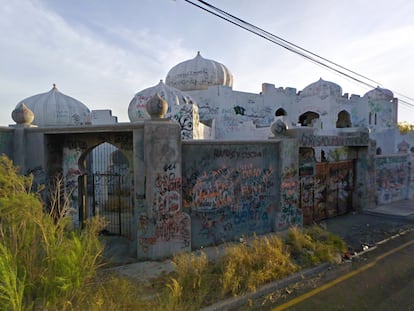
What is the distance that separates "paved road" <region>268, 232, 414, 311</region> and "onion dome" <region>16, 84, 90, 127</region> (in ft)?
53.3

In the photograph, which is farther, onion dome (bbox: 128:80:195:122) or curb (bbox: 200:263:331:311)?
onion dome (bbox: 128:80:195:122)

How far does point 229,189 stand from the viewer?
329 inches

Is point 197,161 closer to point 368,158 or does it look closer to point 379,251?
point 379,251

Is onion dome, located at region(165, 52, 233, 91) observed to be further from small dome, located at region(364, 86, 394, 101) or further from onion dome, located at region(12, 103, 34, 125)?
small dome, located at region(364, 86, 394, 101)

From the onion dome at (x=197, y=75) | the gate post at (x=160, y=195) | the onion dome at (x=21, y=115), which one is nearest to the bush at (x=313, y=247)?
the gate post at (x=160, y=195)

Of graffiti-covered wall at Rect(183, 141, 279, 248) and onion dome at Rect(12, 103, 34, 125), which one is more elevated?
onion dome at Rect(12, 103, 34, 125)

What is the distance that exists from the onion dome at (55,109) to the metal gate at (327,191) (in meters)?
14.0

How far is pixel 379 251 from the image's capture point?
7867 mm

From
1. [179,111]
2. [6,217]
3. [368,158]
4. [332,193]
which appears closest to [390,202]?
[368,158]

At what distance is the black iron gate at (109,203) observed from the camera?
9578 mm

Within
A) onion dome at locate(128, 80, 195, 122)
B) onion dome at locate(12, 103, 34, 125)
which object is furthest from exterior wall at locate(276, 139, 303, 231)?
onion dome at locate(128, 80, 195, 122)

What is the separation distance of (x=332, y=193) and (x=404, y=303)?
6.78 metres

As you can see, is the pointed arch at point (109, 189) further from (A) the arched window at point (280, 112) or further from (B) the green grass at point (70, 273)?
(A) the arched window at point (280, 112)

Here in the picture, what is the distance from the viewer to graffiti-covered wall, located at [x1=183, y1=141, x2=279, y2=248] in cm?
779
